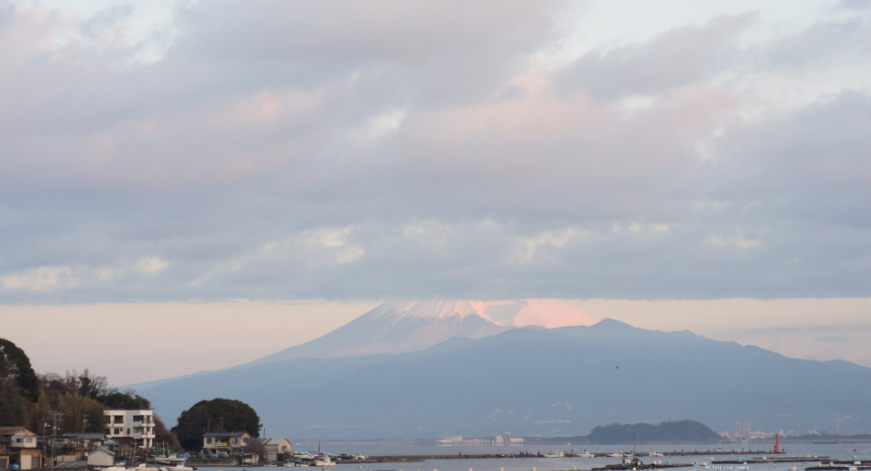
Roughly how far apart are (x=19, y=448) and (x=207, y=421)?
5192 centimetres

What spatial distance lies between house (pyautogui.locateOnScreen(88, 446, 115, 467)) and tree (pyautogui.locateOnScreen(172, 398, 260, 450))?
38885 millimetres

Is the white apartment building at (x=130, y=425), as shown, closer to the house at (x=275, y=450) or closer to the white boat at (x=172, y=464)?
the white boat at (x=172, y=464)

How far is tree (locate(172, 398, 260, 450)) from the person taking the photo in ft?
447

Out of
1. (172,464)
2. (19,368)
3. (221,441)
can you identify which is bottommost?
(172,464)

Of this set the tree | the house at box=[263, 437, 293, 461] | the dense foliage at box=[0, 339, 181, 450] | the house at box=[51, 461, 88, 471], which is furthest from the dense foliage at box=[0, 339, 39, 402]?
the house at box=[263, 437, 293, 461]

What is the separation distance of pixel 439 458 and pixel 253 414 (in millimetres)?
43870

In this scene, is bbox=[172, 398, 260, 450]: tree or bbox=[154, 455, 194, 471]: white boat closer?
bbox=[154, 455, 194, 471]: white boat

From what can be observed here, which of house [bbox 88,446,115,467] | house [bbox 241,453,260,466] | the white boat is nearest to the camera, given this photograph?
house [bbox 88,446,115,467]

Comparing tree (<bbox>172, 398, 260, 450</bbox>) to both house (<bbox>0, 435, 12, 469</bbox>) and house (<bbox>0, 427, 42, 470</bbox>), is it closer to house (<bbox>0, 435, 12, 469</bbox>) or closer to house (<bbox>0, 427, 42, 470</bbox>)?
house (<bbox>0, 427, 42, 470</bbox>)

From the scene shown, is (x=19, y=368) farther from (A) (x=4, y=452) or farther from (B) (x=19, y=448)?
(A) (x=4, y=452)

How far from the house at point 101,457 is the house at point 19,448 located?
26.1ft

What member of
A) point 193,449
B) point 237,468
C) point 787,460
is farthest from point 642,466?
point 193,449

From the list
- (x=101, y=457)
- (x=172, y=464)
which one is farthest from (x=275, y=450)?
(x=101, y=457)

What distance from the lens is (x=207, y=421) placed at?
13575 cm
